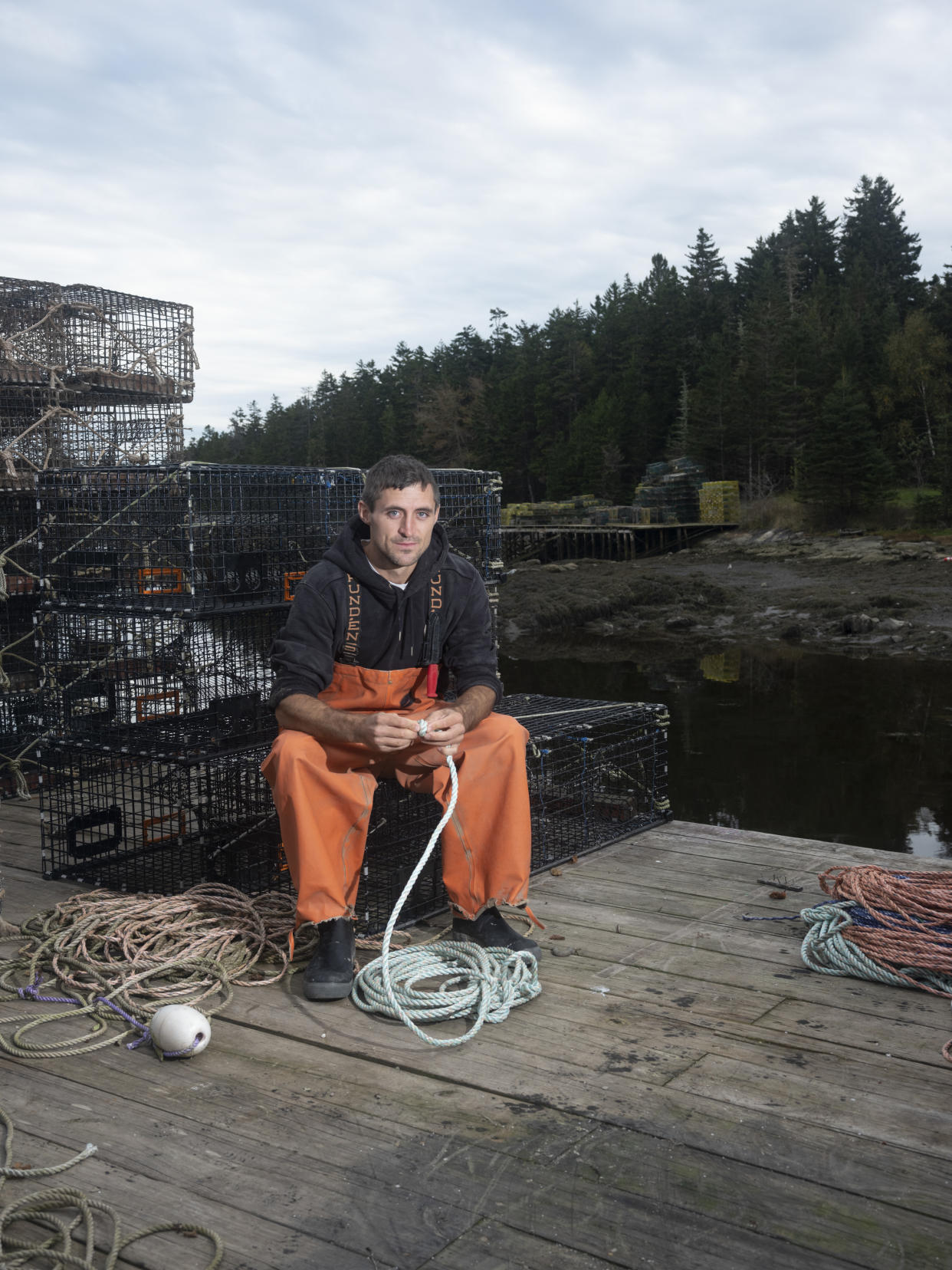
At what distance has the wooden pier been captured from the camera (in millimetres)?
36969

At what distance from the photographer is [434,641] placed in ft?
10.7

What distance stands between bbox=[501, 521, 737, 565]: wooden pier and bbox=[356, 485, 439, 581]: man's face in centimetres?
3356

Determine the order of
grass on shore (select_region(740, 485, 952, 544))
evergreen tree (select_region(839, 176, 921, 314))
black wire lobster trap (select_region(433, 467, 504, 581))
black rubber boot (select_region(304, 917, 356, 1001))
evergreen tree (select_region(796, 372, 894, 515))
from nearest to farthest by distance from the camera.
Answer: black rubber boot (select_region(304, 917, 356, 1001))
black wire lobster trap (select_region(433, 467, 504, 581))
grass on shore (select_region(740, 485, 952, 544))
evergreen tree (select_region(796, 372, 894, 515))
evergreen tree (select_region(839, 176, 921, 314))

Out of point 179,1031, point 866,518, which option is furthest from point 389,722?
point 866,518

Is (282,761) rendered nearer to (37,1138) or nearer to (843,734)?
(37,1138)

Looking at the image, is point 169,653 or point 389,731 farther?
point 169,653

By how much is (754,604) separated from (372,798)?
1947 centimetres

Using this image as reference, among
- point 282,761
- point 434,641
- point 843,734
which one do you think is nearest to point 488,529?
point 434,641

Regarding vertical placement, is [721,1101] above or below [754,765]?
above

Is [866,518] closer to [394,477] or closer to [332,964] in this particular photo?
[394,477]

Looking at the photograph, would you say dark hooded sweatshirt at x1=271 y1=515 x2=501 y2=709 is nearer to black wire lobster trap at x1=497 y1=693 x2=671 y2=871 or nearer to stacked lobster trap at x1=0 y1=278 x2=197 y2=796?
black wire lobster trap at x1=497 y1=693 x2=671 y2=871

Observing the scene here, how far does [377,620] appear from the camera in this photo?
322 centimetres

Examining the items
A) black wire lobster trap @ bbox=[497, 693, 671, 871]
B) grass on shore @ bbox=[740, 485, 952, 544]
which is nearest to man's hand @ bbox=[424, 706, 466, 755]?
black wire lobster trap @ bbox=[497, 693, 671, 871]

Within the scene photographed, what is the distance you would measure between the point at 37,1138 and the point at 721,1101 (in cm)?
137
